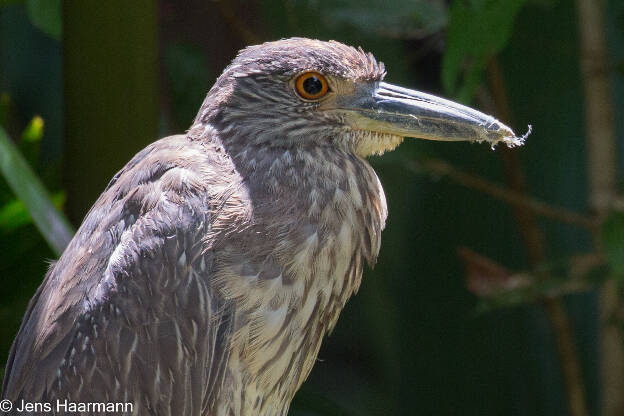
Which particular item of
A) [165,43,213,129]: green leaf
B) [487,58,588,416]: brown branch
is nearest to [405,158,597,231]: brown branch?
[487,58,588,416]: brown branch

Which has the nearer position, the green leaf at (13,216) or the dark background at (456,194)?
the green leaf at (13,216)

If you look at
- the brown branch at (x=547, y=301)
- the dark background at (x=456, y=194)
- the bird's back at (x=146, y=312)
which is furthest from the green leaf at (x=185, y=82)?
the bird's back at (x=146, y=312)

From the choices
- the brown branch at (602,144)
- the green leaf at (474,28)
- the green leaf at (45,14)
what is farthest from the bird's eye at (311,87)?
the brown branch at (602,144)

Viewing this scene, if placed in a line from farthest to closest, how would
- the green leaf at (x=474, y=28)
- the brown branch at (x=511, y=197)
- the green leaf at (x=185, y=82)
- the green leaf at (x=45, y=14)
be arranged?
the green leaf at (x=185, y=82) < the brown branch at (x=511, y=197) < the green leaf at (x=45, y=14) < the green leaf at (x=474, y=28)

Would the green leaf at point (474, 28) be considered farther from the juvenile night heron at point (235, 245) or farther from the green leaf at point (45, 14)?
the green leaf at point (45, 14)

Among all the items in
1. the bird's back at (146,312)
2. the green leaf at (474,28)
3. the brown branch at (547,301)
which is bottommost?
the bird's back at (146,312)

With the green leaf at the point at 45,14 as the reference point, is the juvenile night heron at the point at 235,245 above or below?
below

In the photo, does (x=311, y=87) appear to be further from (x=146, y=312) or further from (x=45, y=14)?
(x=45, y=14)


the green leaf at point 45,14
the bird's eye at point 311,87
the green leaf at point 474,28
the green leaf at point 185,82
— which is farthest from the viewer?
the green leaf at point 185,82
